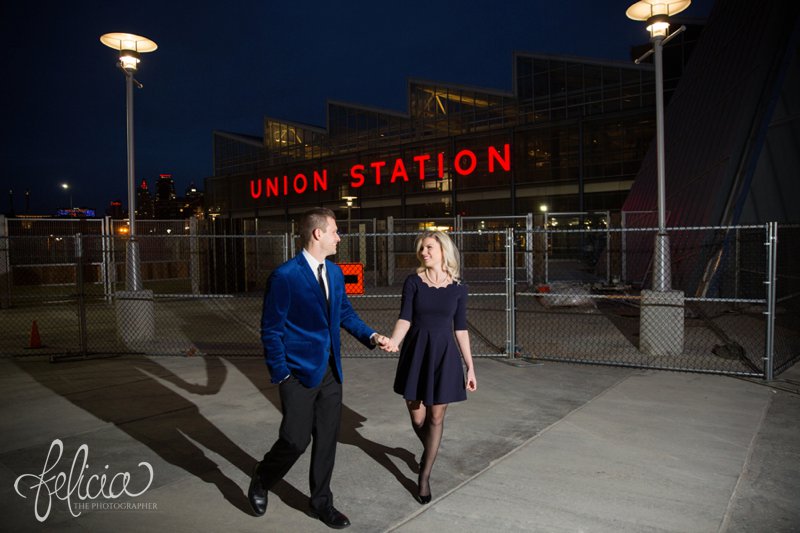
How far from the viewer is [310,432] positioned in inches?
143

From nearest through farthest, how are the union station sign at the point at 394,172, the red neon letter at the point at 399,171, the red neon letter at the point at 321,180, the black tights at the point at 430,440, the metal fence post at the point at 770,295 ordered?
the black tights at the point at 430,440, the metal fence post at the point at 770,295, the union station sign at the point at 394,172, the red neon letter at the point at 399,171, the red neon letter at the point at 321,180

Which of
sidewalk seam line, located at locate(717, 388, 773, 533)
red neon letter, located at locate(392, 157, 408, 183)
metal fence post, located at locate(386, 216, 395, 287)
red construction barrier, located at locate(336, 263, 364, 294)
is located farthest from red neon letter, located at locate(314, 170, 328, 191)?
sidewalk seam line, located at locate(717, 388, 773, 533)

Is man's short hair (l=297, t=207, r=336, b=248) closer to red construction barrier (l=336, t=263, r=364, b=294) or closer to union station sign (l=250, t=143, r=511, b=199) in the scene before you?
red construction barrier (l=336, t=263, r=364, b=294)

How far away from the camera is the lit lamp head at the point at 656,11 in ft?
27.8

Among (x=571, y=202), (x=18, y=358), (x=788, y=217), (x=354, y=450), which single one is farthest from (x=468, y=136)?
(x=354, y=450)

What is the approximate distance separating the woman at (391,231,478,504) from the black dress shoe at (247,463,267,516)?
108 centimetres

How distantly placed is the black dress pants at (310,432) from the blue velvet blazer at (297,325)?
0.35 feet

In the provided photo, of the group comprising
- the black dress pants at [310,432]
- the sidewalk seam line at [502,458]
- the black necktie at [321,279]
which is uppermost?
the black necktie at [321,279]

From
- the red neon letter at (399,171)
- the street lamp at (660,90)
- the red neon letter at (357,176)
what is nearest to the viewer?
the street lamp at (660,90)

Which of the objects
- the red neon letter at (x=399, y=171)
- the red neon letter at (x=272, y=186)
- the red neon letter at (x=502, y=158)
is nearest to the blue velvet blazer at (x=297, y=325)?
the red neon letter at (x=502, y=158)

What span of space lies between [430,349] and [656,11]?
7.44 m

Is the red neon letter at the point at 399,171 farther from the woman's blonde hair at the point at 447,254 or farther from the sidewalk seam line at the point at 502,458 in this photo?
the woman's blonde hair at the point at 447,254

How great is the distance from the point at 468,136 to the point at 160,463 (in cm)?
3942

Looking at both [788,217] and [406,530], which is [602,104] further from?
[406,530]
